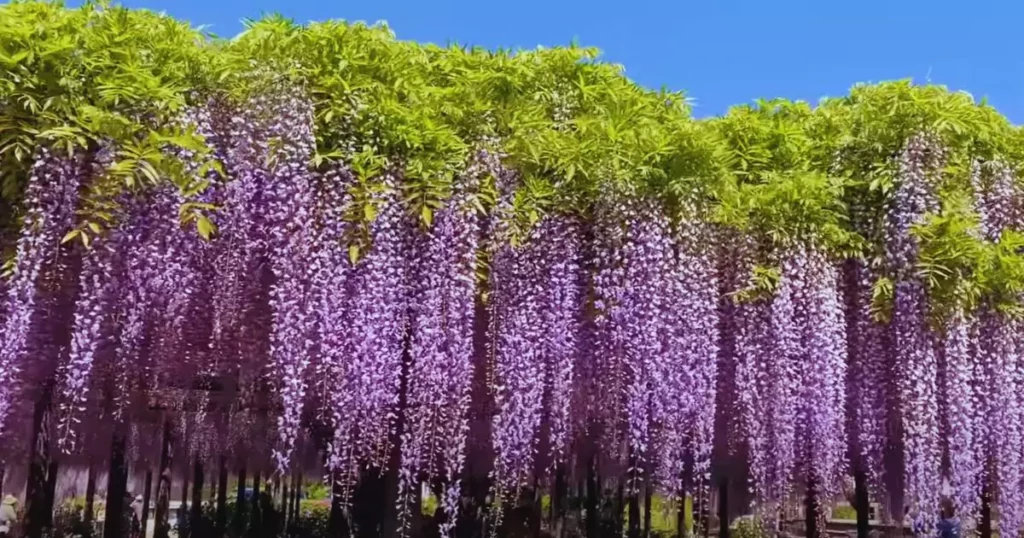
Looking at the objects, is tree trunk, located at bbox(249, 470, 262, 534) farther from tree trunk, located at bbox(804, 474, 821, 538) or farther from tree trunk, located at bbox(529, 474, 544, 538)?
tree trunk, located at bbox(804, 474, 821, 538)

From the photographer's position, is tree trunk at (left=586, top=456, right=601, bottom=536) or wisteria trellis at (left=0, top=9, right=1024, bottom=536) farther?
tree trunk at (left=586, top=456, right=601, bottom=536)

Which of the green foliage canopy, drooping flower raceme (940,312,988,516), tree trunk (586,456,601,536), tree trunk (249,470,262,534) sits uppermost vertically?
the green foliage canopy

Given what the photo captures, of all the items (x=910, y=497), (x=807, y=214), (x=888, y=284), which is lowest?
(x=910, y=497)

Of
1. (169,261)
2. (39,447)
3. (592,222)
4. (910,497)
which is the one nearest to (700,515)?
(910,497)

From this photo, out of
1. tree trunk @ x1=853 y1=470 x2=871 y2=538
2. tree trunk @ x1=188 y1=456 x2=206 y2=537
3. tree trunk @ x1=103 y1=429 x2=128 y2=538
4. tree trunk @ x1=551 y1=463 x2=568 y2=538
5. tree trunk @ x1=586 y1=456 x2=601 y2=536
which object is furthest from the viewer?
tree trunk @ x1=188 y1=456 x2=206 y2=537

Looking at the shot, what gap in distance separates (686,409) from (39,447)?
15.7 ft

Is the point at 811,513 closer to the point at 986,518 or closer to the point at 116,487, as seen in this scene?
the point at 986,518

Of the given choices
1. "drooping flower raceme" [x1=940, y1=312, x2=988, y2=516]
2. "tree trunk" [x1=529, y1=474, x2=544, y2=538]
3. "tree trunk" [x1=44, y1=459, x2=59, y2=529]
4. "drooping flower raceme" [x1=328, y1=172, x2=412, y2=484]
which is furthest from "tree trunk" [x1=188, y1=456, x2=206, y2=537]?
"drooping flower raceme" [x1=940, y1=312, x2=988, y2=516]

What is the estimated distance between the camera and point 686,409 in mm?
4711

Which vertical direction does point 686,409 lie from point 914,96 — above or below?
below

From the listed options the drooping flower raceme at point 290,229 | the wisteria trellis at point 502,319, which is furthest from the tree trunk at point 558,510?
the drooping flower raceme at point 290,229

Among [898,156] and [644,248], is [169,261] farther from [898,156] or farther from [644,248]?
[898,156]

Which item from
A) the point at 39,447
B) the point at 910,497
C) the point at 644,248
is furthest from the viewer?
the point at 39,447

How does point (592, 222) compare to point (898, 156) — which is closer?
point (592, 222)
